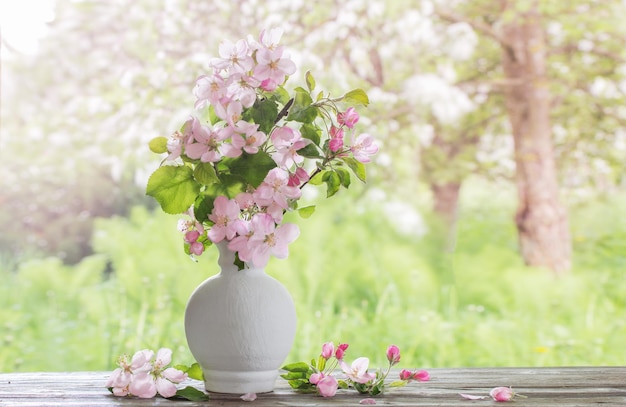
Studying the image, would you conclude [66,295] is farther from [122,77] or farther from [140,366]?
[140,366]

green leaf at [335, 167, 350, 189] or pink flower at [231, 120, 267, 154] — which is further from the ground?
pink flower at [231, 120, 267, 154]

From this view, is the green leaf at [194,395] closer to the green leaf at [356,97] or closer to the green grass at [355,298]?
the green leaf at [356,97]

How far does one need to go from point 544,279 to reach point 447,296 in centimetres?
51

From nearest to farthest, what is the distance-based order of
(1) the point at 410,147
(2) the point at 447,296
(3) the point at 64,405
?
(3) the point at 64,405 → (2) the point at 447,296 → (1) the point at 410,147

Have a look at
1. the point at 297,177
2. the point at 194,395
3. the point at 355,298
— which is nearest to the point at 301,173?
the point at 297,177

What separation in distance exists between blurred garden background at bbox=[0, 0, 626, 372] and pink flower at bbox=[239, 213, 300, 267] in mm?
2153

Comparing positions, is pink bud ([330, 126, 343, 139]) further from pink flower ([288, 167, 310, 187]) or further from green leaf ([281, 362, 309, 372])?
green leaf ([281, 362, 309, 372])

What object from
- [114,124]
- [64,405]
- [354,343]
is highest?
[114,124]

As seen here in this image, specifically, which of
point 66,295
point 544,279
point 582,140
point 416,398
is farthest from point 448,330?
point 416,398

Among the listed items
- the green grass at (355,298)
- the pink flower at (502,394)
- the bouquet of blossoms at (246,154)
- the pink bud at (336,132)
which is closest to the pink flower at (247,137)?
the bouquet of blossoms at (246,154)

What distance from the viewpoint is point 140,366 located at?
1.17 meters

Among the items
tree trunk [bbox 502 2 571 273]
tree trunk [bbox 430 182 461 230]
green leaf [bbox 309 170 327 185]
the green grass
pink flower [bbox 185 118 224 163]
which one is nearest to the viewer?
pink flower [bbox 185 118 224 163]

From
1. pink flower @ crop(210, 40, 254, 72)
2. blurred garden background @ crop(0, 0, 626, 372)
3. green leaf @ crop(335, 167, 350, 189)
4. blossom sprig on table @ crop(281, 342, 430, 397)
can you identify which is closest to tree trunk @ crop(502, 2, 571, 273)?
blurred garden background @ crop(0, 0, 626, 372)

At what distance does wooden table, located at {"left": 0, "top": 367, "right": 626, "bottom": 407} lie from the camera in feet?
3.76
